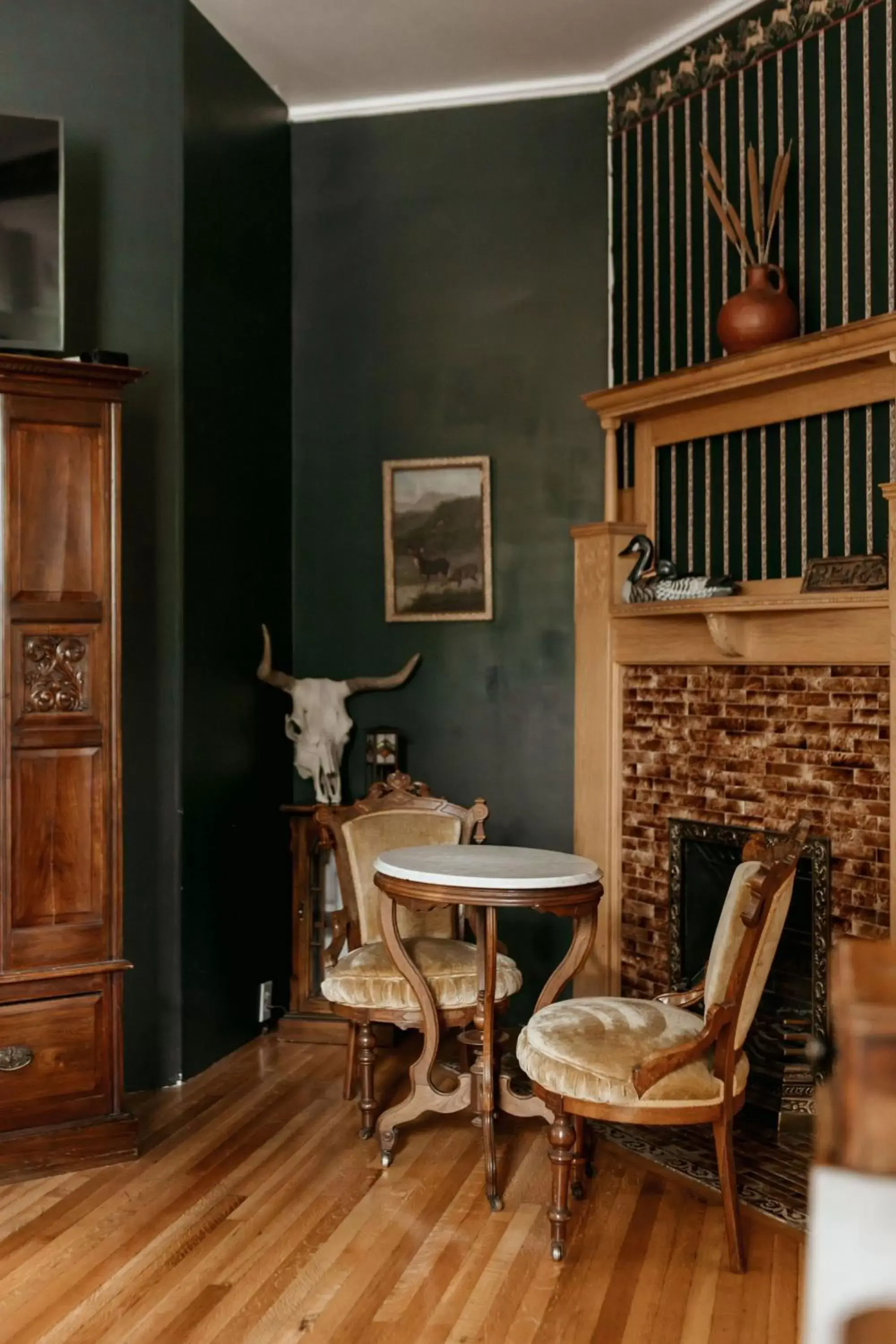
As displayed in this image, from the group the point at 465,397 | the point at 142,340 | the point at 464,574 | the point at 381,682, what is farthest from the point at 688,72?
the point at 381,682

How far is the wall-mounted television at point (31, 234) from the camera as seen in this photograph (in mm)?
3477

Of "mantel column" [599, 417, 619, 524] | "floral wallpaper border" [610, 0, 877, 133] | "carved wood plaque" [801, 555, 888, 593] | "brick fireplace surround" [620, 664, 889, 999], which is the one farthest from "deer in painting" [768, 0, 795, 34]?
"brick fireplace surround" [620, 664, 889, 999]

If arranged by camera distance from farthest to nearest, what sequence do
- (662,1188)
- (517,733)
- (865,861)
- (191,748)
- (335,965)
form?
(517,733)
(191,748)
(335,965)
(865,861)
(662,1188)

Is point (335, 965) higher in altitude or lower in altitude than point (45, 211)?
lower

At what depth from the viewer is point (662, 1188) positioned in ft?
10.7

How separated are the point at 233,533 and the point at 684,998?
2.42 meters

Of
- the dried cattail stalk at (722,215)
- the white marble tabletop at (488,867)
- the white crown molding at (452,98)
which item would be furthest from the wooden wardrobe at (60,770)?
the white crown molding at (452,98)

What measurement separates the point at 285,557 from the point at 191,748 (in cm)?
115

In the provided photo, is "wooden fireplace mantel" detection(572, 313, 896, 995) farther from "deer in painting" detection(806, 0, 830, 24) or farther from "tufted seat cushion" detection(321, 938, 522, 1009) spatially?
"deer in painting" detection(806, 0, 830, 24)

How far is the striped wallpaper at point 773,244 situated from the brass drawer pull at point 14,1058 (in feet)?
8.97

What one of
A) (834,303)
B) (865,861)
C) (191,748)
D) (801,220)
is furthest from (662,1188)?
(801,220)

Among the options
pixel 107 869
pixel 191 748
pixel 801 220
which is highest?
pixel 801 220

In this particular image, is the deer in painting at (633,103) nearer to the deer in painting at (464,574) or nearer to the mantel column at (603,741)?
the mantel column at (603,741)

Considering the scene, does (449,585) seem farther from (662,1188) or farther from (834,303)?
(662,1188)
